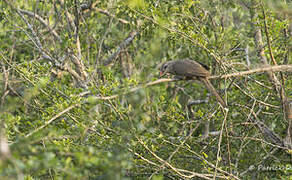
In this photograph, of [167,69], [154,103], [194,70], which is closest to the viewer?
[154,103]

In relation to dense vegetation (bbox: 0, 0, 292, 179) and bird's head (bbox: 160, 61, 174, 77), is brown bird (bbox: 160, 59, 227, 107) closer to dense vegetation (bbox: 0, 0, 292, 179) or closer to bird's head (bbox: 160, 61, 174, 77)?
bird's head (bbox: 160, 61, 174, 77)

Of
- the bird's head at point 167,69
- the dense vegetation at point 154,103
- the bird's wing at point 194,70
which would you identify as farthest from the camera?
the bird's head at point 167,69

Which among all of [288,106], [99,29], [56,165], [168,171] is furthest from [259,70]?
[99,29]

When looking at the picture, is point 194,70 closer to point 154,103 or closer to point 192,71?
point 192,71

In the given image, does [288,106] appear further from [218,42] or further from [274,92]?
[218,42]

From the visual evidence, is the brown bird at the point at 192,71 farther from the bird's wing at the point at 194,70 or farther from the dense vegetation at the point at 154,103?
the dense vegetation at the point at 154,103

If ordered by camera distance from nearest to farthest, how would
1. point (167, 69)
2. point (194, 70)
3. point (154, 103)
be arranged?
point (154, 103)
point (194, 70)
point (167, 69)

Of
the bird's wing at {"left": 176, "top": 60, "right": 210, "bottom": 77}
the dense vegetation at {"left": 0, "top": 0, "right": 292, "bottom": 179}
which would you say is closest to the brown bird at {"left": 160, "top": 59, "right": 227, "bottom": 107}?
the bird's wing at {"left": 176, "top": 60, "right": 210, "bottom": 77}

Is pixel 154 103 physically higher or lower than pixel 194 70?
lower

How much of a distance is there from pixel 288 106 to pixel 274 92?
40 cm

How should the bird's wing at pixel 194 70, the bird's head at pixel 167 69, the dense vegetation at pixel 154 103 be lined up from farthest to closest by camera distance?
the bird's head at pixel 167 69, the bird's wing at pixel 194 70, the dense vegetation at pixel 154 103

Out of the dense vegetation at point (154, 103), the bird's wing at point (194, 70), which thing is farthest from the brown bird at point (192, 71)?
the dense vegetation at point (154, 103)

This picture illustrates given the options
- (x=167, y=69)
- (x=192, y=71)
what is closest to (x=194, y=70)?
(x=192, y=71)

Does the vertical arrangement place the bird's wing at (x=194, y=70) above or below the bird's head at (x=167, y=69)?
above
